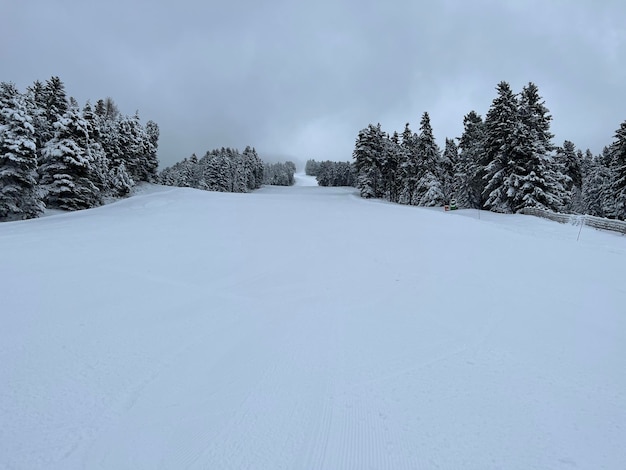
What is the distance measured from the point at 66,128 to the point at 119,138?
589 inches

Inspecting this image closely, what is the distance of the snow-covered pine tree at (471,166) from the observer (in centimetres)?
2944

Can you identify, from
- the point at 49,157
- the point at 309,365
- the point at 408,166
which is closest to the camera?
the point at 309,365

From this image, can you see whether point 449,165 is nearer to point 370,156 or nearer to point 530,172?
point 370,156

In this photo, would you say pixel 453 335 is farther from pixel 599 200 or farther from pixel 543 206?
pixel 599 200

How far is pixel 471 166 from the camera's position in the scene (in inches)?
1195

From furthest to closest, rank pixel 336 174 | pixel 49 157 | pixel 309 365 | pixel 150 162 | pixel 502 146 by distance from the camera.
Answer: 1. pixel 336 174
2. pixel 150 162
3. pixel 502 146
4. pixel 49 157
5. pixel 309 365

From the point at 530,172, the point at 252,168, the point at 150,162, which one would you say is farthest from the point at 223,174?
the point at 530,172

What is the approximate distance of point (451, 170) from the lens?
41375mm

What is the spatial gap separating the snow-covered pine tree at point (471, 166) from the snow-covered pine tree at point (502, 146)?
1.57 m

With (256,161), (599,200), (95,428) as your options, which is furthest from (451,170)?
(256,161)

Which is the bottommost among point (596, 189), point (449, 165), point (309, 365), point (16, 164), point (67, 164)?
point (309, 365)

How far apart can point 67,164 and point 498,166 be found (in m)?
32.6

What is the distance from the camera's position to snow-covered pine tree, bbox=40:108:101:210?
21.9 meters

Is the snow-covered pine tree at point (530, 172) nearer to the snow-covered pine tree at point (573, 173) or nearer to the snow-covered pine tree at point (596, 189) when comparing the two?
the snow-covered pine tree at point (596, 189)
